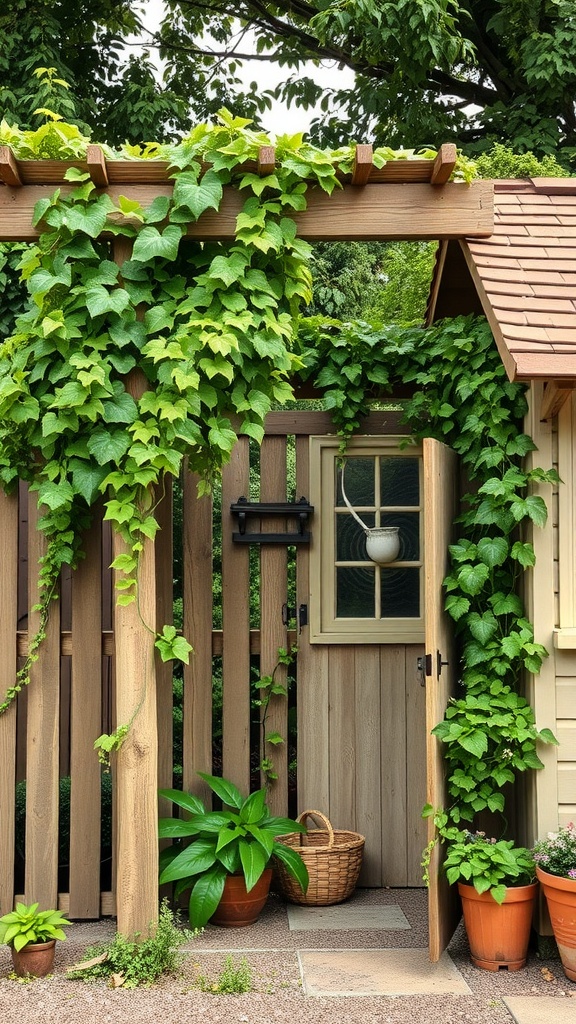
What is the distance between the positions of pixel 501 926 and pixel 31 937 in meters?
1.70

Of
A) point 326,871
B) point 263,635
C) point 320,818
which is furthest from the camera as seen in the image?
point 263,635

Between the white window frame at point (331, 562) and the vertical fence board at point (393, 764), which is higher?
the white window frame at point (331, 562)

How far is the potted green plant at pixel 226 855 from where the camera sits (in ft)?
12.5

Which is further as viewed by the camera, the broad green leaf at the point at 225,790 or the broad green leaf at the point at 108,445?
the broad green leaf at the point at 225,790

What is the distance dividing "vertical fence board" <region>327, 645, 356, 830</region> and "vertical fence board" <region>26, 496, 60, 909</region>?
1308mm

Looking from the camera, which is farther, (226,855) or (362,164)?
(226,855)

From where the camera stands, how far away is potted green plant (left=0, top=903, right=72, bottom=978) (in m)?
3.42

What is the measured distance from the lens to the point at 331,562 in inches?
183

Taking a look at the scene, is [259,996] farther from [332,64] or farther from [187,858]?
[332,64]

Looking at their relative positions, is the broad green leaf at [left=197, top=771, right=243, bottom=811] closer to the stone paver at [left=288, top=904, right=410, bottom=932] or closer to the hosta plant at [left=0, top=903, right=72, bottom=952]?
the stone paver at [left=288, top=904, right=410, bottom=932]

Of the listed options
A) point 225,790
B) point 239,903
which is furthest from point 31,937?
point 225,790

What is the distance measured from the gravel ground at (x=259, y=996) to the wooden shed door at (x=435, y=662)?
228mm

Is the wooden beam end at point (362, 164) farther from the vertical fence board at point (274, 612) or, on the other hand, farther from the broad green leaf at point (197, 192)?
the vertical fence board at point (274, 612)

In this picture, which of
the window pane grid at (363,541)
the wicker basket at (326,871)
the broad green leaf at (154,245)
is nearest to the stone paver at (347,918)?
the wicker basket at (326,871)
